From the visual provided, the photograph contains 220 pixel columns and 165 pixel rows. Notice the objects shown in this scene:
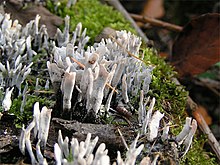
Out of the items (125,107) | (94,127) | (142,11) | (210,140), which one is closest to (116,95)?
(125,107)

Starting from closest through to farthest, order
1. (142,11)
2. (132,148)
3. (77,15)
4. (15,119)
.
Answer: (132,148), (15,119), (77,15), (142,11)

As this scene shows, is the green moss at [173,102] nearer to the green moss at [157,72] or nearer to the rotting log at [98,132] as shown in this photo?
the green moss at [157,72]

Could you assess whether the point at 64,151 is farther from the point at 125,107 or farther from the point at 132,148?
the point at 125,107

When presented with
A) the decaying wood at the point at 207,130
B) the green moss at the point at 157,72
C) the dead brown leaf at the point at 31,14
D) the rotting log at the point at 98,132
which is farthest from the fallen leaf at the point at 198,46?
the rotting log at the point at 98,132

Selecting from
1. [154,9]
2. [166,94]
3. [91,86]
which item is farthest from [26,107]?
[154,9]

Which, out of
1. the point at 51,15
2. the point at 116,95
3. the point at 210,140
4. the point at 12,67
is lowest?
the point at 210,140

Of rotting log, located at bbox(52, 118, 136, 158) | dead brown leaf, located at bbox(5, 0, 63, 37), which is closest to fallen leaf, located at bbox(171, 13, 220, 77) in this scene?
dead brown leaf, located at bbox(5, 0, 63, 37)

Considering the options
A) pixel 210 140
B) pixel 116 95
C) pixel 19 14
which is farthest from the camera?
pixel 19 14

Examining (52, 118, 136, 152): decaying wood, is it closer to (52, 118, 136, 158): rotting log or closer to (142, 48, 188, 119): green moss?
(52, 118, 136, 158): rotting log
